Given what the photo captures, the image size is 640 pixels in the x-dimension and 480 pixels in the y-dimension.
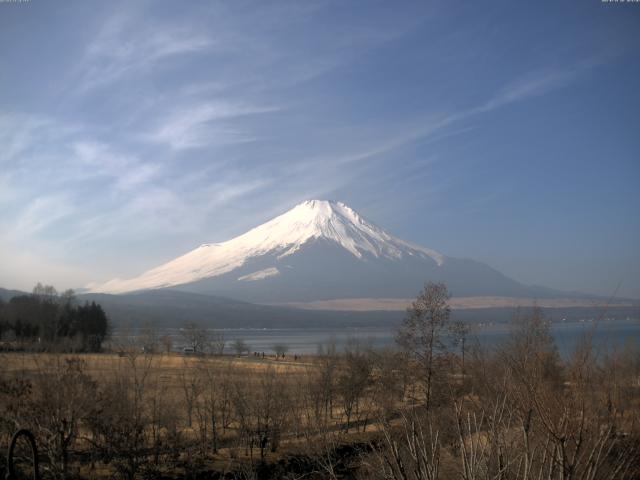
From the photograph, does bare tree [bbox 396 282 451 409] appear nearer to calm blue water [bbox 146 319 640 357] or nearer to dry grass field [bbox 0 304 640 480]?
dry grass field [bbox 0 304 640 480]

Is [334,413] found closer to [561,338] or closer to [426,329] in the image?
[426,329]

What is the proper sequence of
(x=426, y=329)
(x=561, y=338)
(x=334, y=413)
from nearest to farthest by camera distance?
(x=561, y=338)
(x=426, y=329)
(x=334, y=413)

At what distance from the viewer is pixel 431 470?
18.7 feet

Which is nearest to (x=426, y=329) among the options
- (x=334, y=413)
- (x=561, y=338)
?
(x=334, y=413)

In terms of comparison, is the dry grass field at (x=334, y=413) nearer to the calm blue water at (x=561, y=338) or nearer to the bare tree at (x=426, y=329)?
the bare tree at (x=426, y=329)

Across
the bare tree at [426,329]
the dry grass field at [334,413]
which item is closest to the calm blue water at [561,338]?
the dry grass field at [334,413]

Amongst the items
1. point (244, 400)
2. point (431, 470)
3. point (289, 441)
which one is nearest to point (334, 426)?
point (289, 441)

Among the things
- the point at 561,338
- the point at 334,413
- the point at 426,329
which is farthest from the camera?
the point at 334,413

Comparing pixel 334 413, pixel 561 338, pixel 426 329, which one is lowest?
pixel 334 413

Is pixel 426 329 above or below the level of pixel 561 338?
below

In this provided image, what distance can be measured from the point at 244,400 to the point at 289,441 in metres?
4.03

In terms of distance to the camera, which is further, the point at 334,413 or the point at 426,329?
the point at 334,413

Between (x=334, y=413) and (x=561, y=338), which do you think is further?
(x=334, y=413)

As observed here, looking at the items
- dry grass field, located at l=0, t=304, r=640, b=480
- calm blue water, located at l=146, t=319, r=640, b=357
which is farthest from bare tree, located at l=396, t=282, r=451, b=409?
calm blue water, located at l=146, t=319, r=640, b=357
